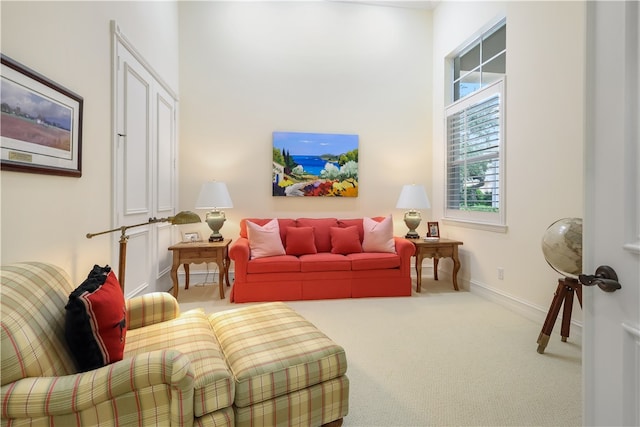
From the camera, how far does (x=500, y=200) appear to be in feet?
11.5

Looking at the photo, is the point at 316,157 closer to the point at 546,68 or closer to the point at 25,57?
the point at 546,68

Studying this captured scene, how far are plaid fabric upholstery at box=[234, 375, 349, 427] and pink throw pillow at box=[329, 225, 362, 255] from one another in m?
2.48

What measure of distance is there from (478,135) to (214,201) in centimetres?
330

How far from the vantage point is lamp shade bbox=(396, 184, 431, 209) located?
14.1ft

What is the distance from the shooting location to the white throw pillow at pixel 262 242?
3.77 m

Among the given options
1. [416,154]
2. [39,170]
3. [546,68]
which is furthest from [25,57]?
[416,154]

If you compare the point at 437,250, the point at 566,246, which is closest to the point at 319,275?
the point at 437,250

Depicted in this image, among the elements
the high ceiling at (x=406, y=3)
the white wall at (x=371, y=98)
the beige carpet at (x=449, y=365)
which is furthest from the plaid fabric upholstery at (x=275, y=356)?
the high ceiling at (x=406, y=3)

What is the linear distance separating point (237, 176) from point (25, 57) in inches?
116

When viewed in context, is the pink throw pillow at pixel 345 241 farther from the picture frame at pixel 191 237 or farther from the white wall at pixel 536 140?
the picture frame at pixel 191 237

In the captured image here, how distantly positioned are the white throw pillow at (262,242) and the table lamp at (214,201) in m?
0.46

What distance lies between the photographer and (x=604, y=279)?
2.63ft

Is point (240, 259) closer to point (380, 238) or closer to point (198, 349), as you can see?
point (380, 238)

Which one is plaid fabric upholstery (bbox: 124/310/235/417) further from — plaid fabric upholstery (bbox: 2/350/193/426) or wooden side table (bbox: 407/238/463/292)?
wooden side table (bbox: 407/238/463/292)
